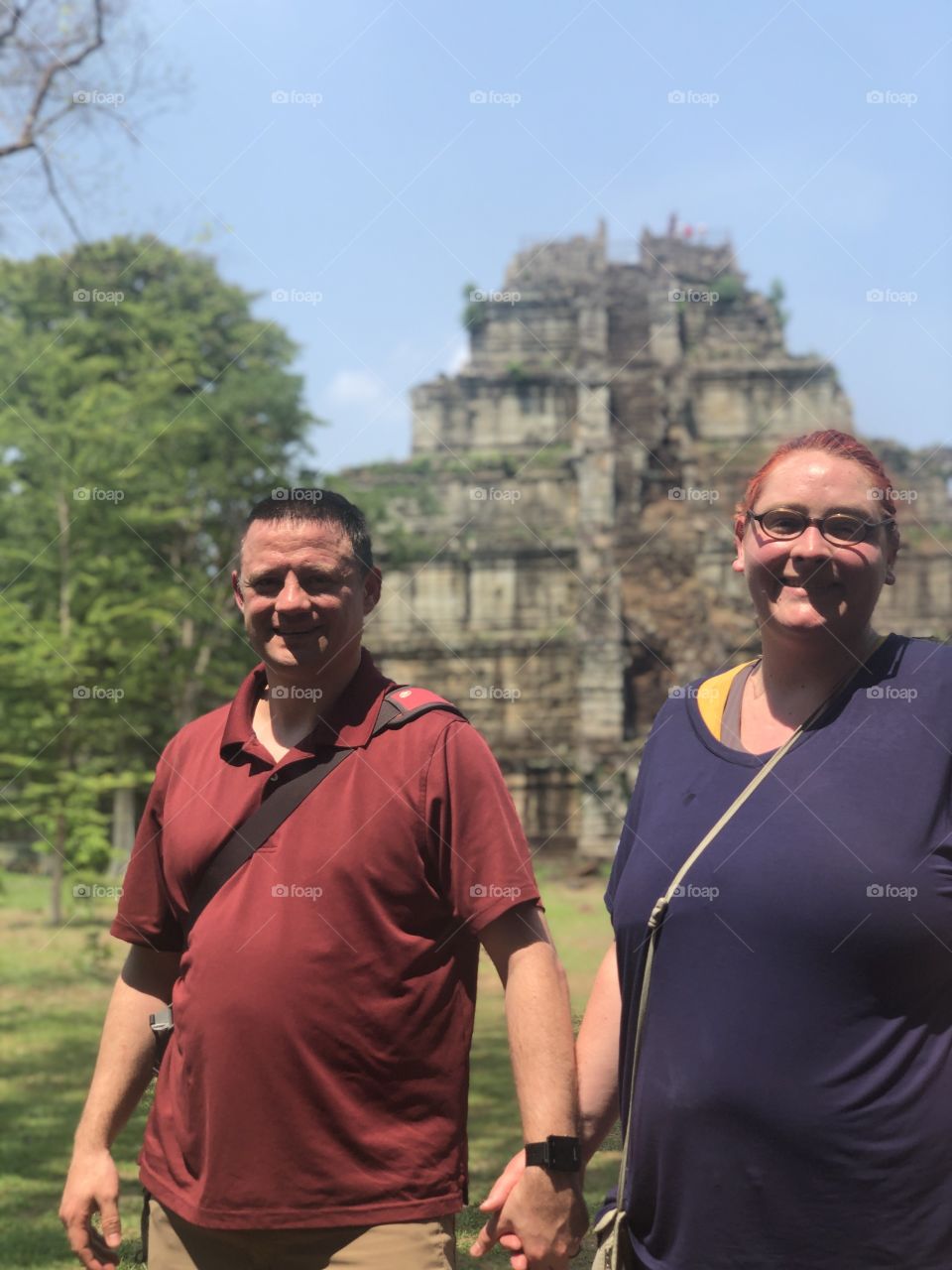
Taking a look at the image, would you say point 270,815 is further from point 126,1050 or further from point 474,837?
point 126,1050

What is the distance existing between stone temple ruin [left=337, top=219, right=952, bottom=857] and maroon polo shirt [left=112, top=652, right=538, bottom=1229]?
17652 millimetres

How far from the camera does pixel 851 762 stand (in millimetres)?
2533

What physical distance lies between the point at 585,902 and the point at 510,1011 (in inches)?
643

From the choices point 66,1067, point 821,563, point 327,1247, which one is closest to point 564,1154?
point 327,1247

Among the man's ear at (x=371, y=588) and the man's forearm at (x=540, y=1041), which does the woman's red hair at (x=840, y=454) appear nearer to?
the man's ear at (x=371, y=588)

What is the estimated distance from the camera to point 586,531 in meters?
24.7

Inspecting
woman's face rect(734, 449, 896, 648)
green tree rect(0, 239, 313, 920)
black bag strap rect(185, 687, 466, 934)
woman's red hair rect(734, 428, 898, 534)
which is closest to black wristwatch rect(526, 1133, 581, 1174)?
black bag strap rect(185, 687, 466, 934)

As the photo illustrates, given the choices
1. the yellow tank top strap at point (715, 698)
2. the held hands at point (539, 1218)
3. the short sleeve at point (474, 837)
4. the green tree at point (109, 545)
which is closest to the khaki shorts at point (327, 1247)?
the held hands at point (539, 1218)

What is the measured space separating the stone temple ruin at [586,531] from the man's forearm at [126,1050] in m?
17.4

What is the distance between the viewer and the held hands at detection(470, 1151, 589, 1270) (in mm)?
2646

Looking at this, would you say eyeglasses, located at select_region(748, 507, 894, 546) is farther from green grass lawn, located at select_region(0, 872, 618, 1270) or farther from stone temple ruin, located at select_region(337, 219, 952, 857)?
stone temple ruin, located at select_region(337, 219, 952, 857)

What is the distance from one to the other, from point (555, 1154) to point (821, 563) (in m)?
1.17

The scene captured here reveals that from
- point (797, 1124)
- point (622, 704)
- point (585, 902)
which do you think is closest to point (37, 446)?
point (585, 902)

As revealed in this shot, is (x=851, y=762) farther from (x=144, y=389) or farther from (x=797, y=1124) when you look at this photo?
(x=144, y=389)
